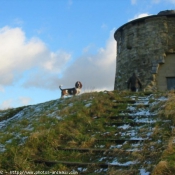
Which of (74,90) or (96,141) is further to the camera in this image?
(74,90)

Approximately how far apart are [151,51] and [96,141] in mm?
12732

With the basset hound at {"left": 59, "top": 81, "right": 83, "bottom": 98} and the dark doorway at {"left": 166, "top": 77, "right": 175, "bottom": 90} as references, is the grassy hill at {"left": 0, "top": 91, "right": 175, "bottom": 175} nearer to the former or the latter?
the basset hound at {"left": 59, "top": 81, "right": 83, "bottom": 98}

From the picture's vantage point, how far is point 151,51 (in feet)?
59.2

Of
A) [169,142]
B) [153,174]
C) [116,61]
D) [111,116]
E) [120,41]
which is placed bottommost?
[153,174]

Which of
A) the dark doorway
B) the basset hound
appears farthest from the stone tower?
the basset hound

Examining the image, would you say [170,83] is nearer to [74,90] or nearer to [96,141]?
[74,90]

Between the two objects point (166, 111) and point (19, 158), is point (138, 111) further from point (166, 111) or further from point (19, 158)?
point (19, 158)

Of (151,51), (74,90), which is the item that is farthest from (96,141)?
(151,51)

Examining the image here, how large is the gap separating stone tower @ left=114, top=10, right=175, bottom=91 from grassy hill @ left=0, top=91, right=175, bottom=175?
894cm

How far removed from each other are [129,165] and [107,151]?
844mm

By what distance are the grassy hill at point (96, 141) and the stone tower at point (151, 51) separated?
8.94 m

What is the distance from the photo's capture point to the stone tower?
57.7 ft

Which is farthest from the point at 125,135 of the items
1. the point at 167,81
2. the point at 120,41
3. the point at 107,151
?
the point at 120,41

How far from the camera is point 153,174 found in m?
4.48
